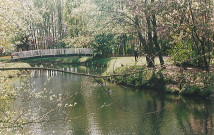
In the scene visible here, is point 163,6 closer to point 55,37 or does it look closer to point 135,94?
point 135,94

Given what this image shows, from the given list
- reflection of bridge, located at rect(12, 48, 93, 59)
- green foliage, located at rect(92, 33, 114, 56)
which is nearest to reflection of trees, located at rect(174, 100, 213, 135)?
green foliage, located at rect(92, 33, 114, 56)

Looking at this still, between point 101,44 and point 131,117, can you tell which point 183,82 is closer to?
point 131,117

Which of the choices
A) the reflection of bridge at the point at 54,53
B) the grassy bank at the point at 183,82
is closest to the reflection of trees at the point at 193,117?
the grassy bank at the point at 183,82

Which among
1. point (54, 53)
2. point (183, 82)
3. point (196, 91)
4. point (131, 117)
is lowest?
point (131, 117)

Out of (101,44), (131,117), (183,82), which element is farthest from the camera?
(101,44)

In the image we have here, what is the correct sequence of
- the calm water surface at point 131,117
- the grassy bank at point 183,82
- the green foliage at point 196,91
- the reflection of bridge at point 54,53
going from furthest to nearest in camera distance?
the reflection of bridge at point 54,53 → the grassy bank at point 183,82 → the green foliage at point 196,91 → the calm water surface at point 131,117

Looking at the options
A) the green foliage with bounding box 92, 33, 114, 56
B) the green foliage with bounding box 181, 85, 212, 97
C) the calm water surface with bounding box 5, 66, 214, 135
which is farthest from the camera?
the green foliage with bounding box 92, 33, 114, 56

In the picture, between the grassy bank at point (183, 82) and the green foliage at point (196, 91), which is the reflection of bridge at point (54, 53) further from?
the green foliage at point (196, 91)

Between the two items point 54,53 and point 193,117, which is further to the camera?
point 54,53

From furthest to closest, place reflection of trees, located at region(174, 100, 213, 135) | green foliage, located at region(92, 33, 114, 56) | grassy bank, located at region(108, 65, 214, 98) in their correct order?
green foliage, located at region(92, 33, 114, 56) → grassy bank, located at region(108, 65, 214, 98) → reflection of trees, located at region(174, 100, 213, 135)

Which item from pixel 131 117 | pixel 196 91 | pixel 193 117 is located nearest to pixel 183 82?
pixel 196 91

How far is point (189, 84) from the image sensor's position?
22.1 meters

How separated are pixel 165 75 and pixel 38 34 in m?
45.2

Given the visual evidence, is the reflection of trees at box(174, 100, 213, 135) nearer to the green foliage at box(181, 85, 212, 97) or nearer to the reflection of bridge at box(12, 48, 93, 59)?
the green foliage at box(181, 85, 212, 97)
